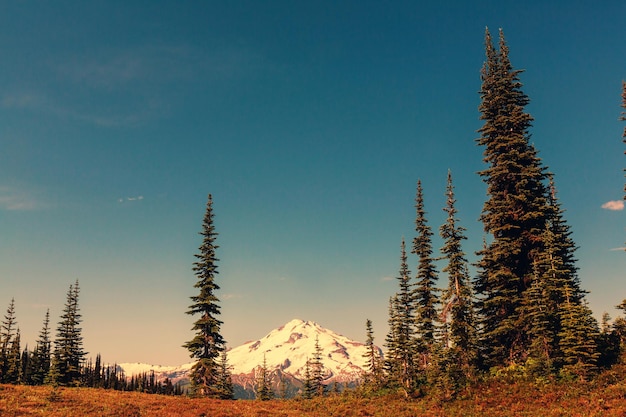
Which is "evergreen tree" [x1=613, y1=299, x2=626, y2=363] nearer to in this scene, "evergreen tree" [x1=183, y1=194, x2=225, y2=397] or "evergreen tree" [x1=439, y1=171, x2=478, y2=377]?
"evergreen tree" [x1=439, y1=171, x2=478, y2=377]

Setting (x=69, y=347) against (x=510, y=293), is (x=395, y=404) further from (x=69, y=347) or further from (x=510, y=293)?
(x=69, y=347)

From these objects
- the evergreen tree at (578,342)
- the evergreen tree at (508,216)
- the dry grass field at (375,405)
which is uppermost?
the evergreen tree at (508,216)

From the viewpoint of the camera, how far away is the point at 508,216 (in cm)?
3484

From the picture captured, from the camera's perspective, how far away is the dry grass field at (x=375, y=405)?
75.8 feet

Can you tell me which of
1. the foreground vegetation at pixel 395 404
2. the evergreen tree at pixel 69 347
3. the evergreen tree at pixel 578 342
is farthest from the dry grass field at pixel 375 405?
the evergreen tree at pixel 69 347

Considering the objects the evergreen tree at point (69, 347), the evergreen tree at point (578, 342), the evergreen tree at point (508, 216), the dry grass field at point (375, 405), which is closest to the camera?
the dry grass field at point (375, 405)

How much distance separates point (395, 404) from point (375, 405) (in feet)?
5.37

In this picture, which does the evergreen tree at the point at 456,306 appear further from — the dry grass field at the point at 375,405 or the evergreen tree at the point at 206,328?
→ the evergreen tree at the point at 206,328

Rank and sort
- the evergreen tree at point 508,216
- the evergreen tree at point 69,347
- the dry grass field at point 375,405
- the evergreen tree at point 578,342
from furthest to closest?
the evergreen tree at point 69,347 → the evergreen tree at point 508,216 → the evergreen tree at point 578,342 → the dry grass field at point 375,405

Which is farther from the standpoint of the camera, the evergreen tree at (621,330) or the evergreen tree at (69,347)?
the evergreen tree at (69,347)

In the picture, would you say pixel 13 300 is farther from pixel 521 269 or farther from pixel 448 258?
pixel 521 269

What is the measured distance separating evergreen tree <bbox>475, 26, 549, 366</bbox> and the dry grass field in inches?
188

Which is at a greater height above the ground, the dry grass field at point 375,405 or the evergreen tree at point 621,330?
the evergreen tree at point 621,330

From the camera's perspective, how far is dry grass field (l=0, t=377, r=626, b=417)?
23.1m
